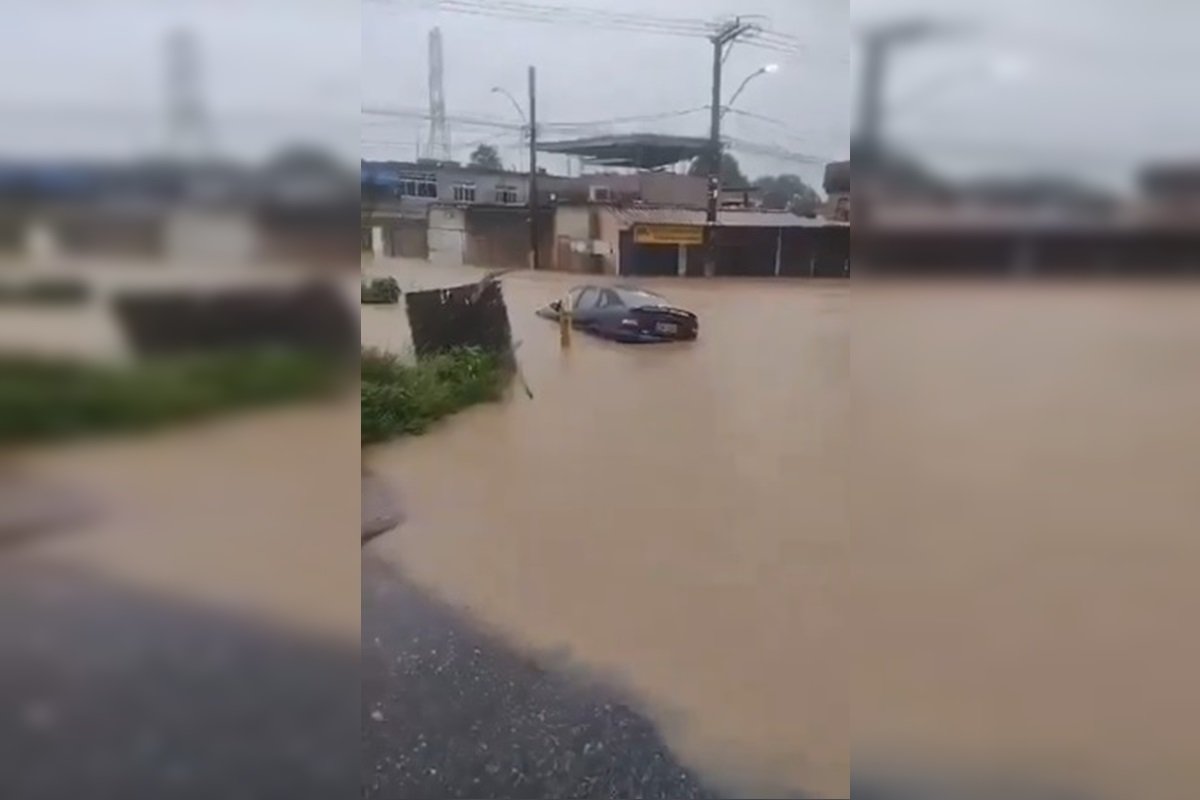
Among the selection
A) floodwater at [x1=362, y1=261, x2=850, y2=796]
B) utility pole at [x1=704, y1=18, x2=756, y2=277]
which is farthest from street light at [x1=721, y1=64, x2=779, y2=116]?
floodwater at [x1=362, y1=261, x2=850, y2=796]

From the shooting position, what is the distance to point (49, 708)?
45.9 inches

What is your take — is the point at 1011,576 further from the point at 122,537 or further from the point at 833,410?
the point at 122,537

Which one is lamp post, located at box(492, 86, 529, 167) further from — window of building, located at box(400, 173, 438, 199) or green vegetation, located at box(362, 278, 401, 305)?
green vegetation, located at box(362, 278, 401, 305)

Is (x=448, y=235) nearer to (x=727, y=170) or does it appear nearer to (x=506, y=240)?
(x=506, y=240)

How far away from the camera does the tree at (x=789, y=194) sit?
133cm

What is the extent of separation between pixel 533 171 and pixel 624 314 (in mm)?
237

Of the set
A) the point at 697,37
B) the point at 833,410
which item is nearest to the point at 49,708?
the point at 833,410

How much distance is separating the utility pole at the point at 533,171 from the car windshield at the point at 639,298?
0.13 m

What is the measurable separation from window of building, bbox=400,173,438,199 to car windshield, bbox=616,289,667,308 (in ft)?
0.96

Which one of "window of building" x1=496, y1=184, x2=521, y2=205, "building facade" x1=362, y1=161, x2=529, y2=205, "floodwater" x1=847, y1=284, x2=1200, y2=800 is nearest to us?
"floodwater" x1=847, y1=284, x2=1200, y2=800

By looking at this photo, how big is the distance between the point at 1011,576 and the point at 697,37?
2.67 ft

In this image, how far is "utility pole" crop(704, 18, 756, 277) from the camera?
1.34 metres

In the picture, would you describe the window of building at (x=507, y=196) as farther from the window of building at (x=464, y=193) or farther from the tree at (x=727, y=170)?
the tree at (x=727, y=170)

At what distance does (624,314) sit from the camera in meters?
1.42
